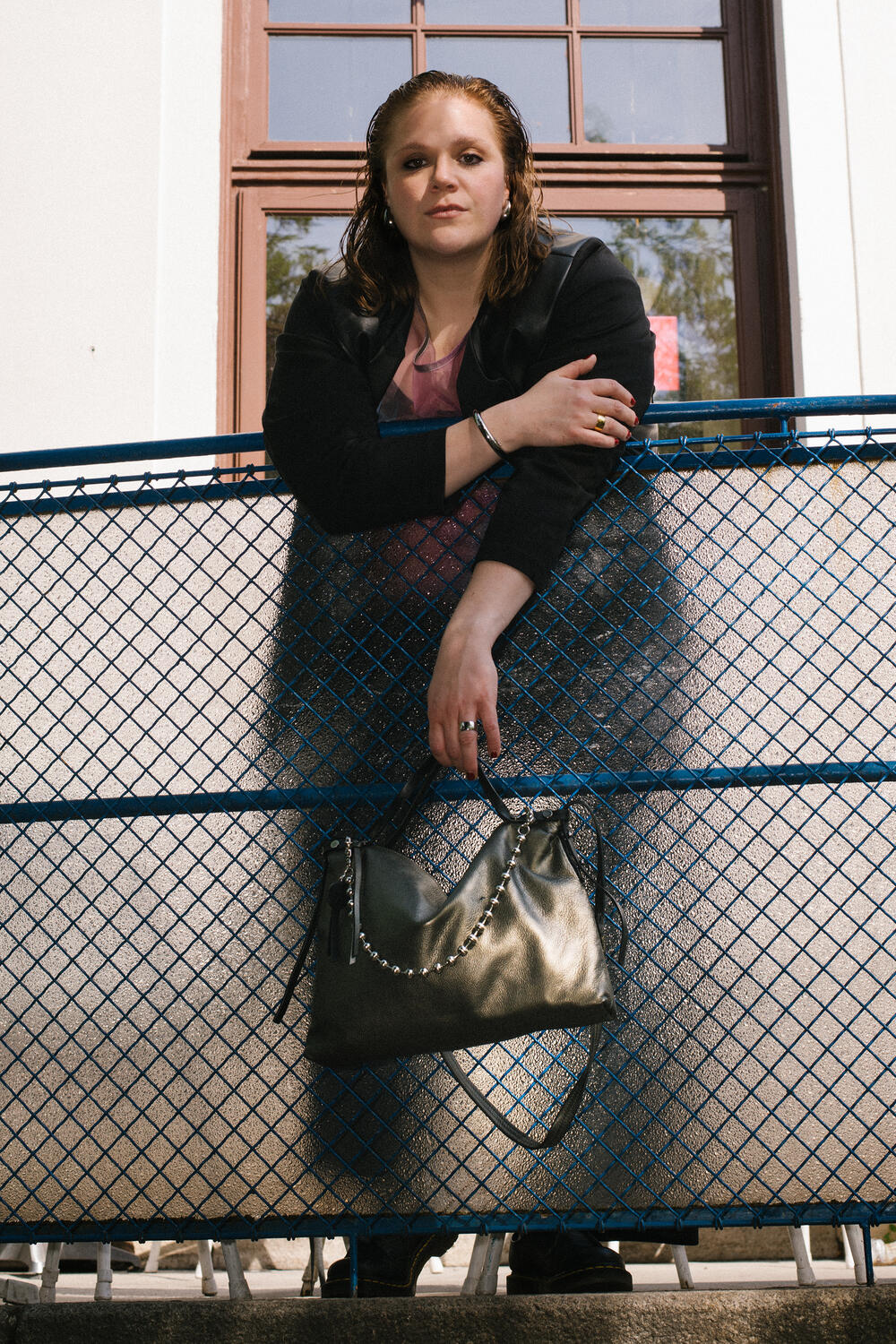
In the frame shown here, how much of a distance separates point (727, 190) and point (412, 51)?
1.35m

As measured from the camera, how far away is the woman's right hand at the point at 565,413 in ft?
5.82

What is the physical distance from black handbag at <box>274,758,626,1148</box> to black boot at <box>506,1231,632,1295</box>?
16.5 inches

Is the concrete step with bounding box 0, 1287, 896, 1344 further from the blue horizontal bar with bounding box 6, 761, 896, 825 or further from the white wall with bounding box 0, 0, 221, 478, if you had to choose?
the white wall with bounding box 0, 0, 221, 478

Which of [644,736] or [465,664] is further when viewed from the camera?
[644,736]

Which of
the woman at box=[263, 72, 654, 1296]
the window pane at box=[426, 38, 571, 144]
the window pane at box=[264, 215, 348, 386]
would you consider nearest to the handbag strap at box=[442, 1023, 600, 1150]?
the woman at box=[263, 72, 654, 1296]

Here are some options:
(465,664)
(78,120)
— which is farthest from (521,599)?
(78,120)

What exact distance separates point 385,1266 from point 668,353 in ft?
11.0

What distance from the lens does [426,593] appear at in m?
1.92

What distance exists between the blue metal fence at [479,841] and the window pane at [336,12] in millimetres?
3065

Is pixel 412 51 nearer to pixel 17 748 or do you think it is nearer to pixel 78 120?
pixel 78 120

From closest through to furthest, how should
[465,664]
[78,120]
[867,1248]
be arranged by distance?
[465,664]
[867,1248]
[78,120]

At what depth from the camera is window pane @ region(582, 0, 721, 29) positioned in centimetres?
432

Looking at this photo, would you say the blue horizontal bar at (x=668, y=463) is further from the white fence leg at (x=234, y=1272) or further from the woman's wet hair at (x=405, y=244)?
the white fence leg at (x=234, y=1272)

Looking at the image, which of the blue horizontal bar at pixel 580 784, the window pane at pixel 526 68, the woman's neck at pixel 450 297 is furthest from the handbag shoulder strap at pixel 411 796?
the window pane at pixel 526 68
